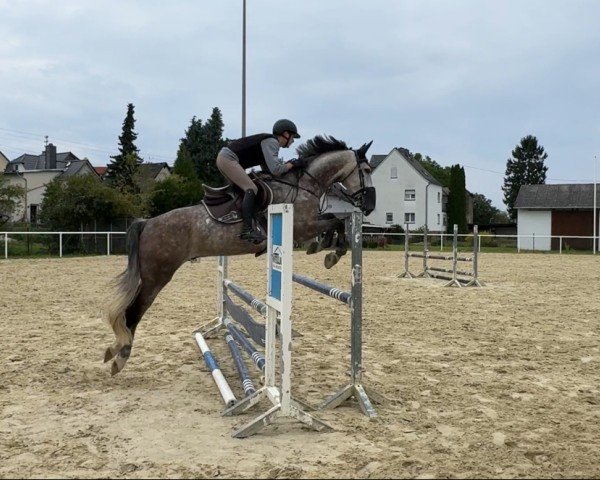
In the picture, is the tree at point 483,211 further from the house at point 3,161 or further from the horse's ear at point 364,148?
the horse's ear at point 364,148

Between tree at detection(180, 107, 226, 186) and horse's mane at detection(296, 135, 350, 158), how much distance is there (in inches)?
2058

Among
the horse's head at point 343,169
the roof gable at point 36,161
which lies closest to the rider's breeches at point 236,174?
the horse's head at point 343,169

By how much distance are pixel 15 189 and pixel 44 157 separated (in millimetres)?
35590

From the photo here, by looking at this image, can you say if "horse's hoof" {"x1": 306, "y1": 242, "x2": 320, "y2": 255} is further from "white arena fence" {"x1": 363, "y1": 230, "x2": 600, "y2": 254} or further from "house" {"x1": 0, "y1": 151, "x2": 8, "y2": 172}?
"house" {"x1": 0, "y1": 151, "x2": 8, "y2": 172}

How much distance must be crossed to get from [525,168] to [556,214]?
35.8 metres

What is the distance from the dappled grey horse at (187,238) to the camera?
4551 mm

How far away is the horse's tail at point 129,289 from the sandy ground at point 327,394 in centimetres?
43

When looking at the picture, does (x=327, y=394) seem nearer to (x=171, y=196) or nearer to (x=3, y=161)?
(x=171, y=196)

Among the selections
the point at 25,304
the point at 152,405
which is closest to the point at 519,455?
the point at 152,405

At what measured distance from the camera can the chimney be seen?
54.8 meters

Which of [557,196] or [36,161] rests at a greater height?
[36,161]

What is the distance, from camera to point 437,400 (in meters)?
4.19

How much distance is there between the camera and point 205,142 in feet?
189

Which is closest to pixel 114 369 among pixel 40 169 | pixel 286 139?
pixel 286 139
